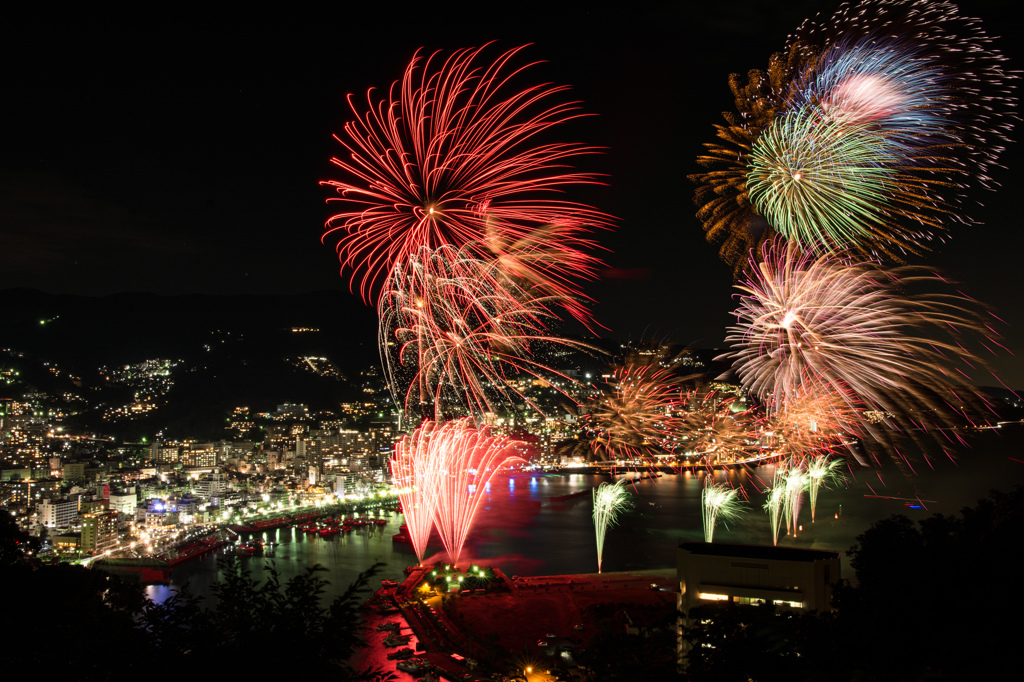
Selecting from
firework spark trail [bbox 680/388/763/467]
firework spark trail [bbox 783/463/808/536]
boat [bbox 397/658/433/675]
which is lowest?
boat [bbox 397/658/433/675]

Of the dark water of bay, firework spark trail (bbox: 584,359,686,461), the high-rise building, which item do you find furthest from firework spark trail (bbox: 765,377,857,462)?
the high-rise building

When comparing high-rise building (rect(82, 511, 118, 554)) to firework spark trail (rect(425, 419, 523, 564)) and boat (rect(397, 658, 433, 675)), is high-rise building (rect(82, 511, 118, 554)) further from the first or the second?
boat (rect(397, 658, 433, 675))

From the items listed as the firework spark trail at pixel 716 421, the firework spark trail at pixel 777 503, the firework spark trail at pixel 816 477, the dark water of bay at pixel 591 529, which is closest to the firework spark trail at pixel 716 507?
the dark water of bay at pixel 591 529

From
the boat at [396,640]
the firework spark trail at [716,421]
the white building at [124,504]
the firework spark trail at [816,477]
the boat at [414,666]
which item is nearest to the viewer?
the boat at [414,666]

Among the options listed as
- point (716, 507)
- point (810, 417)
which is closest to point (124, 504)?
point (716, 507)

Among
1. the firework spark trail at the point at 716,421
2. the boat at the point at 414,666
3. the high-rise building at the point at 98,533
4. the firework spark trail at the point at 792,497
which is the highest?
the firework spark trail at the point at 716,421

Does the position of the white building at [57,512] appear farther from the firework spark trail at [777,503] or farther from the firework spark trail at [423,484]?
the firework spark trail at [777,503]

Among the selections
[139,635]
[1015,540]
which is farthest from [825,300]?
[139,635]
